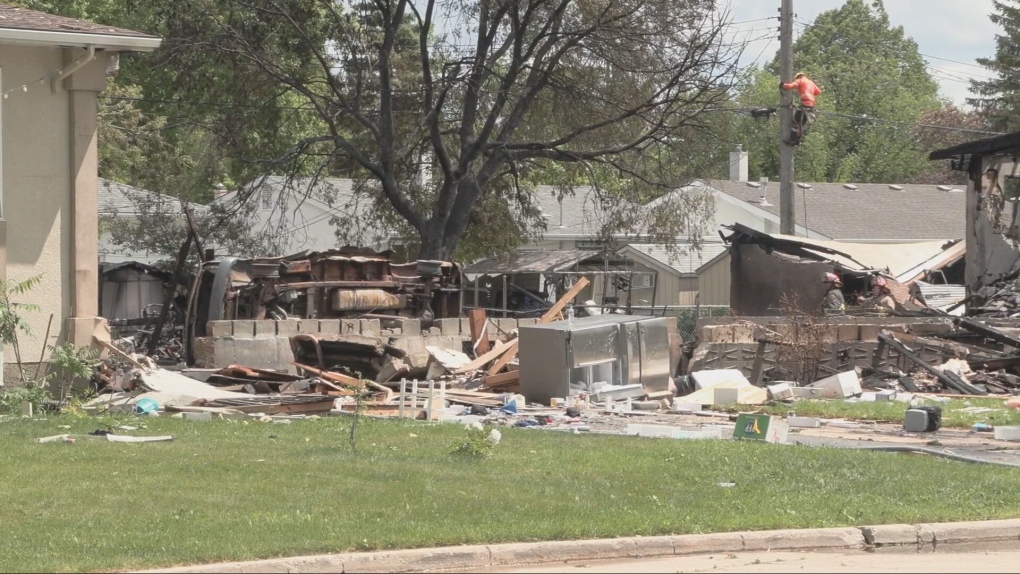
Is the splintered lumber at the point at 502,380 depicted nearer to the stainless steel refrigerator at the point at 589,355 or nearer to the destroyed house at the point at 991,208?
the stainless steel refrigerator at the point at 589,355

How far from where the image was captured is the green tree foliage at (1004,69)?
6051cm

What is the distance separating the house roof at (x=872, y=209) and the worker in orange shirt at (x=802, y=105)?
58.9 feet

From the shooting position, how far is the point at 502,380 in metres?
19.7

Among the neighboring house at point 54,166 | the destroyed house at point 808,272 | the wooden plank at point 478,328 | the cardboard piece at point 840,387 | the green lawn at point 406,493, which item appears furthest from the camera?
the destroyed house at point 808,272

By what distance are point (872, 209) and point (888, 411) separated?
35.4 metres

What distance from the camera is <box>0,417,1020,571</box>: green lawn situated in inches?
316

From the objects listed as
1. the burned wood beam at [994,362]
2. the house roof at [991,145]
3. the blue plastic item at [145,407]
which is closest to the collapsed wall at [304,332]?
the blue plastic item at [145,407]

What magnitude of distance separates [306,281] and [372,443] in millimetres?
11369

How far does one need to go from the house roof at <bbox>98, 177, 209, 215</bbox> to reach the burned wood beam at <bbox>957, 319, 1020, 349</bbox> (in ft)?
69.1

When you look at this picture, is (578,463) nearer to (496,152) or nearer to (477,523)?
(477,523)

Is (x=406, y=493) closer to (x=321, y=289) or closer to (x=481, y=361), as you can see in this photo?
(x=481, y=361)

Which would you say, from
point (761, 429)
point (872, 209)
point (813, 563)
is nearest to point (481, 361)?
point (761, 429)

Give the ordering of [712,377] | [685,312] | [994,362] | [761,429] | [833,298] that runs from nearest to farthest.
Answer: [761,429]
[712,377]
[994,362]
[833,298]
[685,312]

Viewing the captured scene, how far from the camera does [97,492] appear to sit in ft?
30.4
